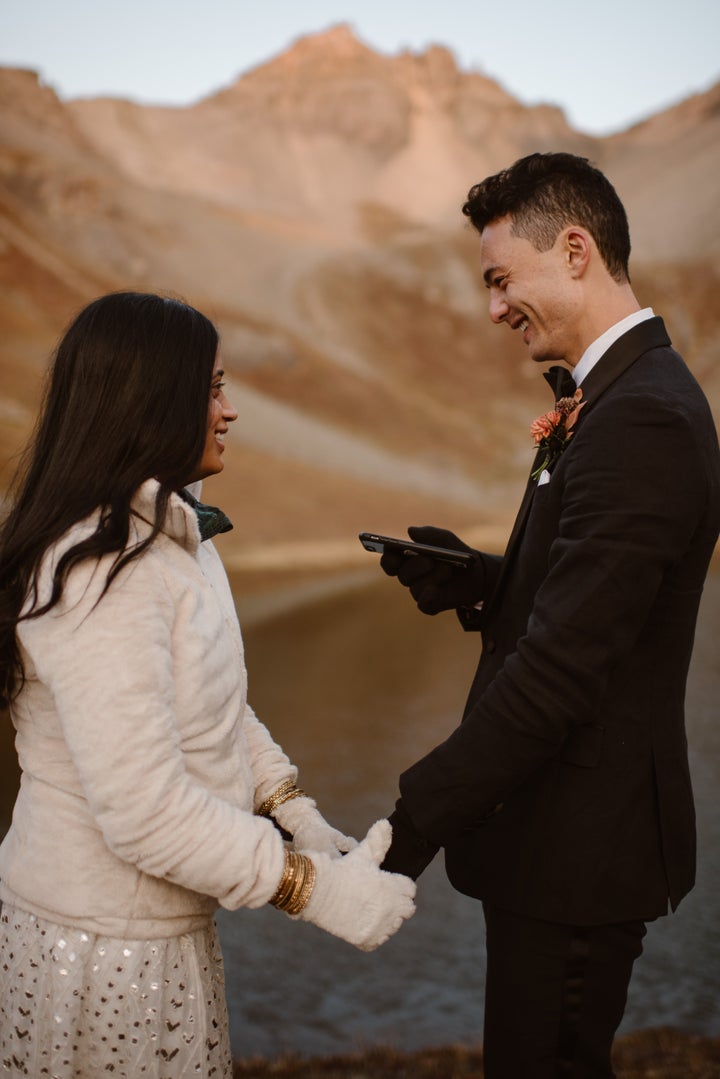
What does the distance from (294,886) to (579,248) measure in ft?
2.57

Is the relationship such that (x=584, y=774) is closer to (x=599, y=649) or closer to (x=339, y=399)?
(x=599, y=649)

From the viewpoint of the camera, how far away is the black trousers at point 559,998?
3.68 ft

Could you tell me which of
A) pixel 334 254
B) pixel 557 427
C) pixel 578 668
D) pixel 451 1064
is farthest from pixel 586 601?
pixel 334 254

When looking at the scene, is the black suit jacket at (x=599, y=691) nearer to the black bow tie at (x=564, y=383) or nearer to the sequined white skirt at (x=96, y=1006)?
the black bow tie at (x=564, y=383)

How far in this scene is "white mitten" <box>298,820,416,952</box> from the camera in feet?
3.14

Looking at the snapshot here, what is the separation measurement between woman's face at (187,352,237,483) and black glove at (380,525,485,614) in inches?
14.1

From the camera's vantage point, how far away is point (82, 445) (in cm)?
97

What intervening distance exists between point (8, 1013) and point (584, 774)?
645mm

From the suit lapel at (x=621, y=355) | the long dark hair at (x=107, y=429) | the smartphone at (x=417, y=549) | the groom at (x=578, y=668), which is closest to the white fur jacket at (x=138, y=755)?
the long dark hair at (x=107, y=429)

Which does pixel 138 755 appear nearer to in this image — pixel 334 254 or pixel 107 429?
pixel 107 429

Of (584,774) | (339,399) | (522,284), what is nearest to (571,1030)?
(584,774)

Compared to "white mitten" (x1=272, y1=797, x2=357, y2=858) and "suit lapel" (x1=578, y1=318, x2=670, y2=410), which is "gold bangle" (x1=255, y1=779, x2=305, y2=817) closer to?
"white mitten" (x1=272, y1=797, x2=357, y2=858)

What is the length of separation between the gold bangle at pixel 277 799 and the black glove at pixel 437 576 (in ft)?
1.07

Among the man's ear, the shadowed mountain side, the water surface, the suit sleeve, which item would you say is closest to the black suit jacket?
the suit sleeve
